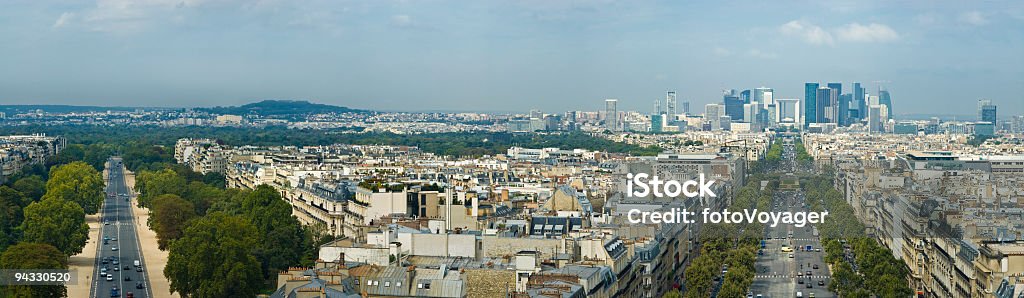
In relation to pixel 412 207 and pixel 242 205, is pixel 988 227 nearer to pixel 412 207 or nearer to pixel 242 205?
pixel 412 207

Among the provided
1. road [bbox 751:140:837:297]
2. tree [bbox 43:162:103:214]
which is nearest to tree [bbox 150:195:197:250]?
tree [bbox 43:162:103:214]

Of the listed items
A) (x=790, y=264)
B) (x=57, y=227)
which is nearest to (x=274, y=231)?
(x=57, y=227)

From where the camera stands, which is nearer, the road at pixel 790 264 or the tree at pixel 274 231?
the tree at pixel 274 231

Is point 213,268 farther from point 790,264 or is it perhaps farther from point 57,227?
point 790,264

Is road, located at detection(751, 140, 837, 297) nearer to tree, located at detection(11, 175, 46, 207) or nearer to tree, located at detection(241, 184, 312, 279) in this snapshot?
tree, located at detection(241, 184, 312, 279)

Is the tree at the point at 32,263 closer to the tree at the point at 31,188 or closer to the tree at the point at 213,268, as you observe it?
the tree at the point at 213,268

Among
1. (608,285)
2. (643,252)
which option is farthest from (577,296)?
(643,252)

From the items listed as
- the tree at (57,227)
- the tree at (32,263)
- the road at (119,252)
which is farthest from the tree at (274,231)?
the tree at (57,227)
